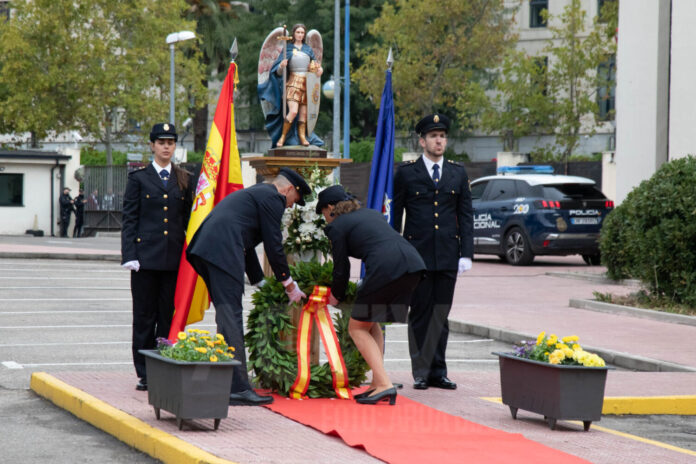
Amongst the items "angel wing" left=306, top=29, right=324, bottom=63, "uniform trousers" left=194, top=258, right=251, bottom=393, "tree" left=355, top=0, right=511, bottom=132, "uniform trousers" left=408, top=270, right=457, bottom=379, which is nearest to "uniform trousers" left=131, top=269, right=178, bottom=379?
"uniform trousers" left=194, top=258, right=251, bottom=393

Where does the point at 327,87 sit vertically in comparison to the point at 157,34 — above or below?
below

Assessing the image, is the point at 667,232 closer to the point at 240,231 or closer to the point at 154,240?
the point at 154,240

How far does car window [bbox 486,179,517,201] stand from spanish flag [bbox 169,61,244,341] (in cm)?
1579

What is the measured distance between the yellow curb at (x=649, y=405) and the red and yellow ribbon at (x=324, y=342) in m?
1.22

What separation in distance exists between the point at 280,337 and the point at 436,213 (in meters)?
1.73

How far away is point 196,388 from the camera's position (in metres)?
7.29

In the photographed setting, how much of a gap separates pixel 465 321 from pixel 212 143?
19.8 ft

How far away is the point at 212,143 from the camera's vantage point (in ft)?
31.7

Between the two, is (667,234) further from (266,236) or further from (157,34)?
(157,34)

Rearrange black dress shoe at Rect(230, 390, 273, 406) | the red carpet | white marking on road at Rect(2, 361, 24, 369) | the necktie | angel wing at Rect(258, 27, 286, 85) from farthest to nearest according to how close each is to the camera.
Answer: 1. angel wing at Rect(258, 27, 286, 85)
2. white marking on road at Rect(2, 361, 24, 369)
3. the necktie
4. black dress shoe at Rect(230, 390, 273, 406)
5. the red carpet

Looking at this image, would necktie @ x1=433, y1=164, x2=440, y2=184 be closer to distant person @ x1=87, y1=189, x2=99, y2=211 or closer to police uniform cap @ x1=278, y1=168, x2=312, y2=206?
police uniform cap @ x1=278, y1=168, x2=312, y2=206

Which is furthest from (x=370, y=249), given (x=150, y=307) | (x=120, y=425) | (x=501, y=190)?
(x=501, y=190)

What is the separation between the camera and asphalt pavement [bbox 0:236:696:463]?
781 cm

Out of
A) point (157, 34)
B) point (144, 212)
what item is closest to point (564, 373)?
point (144, 212)
